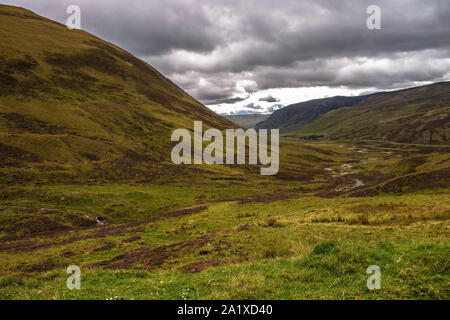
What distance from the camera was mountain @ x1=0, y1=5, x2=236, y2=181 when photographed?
297 feet

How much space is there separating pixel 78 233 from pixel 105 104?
116 metres

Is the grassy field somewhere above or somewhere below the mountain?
below

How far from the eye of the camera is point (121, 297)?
1011 centimetres

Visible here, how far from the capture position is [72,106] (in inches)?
4887

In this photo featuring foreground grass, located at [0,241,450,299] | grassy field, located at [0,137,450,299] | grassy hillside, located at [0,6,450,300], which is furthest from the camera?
grassy hillside, located at [0,6,450,300]

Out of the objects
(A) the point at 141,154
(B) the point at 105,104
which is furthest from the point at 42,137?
(B) the point at 105,104

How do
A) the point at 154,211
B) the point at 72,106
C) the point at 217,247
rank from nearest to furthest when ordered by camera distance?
the point at 217,247 < the point at 154,211 < the point at 72,106

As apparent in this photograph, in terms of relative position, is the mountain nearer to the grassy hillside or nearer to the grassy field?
the grassy hillside

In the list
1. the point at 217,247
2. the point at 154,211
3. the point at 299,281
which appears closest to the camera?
the point at 299,281

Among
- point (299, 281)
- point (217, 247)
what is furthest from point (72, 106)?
point (299, 281)

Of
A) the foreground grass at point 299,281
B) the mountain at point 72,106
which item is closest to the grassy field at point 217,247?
the foreground grass at point 299,281

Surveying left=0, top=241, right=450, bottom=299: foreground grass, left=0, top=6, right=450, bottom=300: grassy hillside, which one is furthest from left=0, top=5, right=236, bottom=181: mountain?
left=0, top=241, right=450, bottom=299: foreground grass

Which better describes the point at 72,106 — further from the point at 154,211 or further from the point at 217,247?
the point at 217,247
